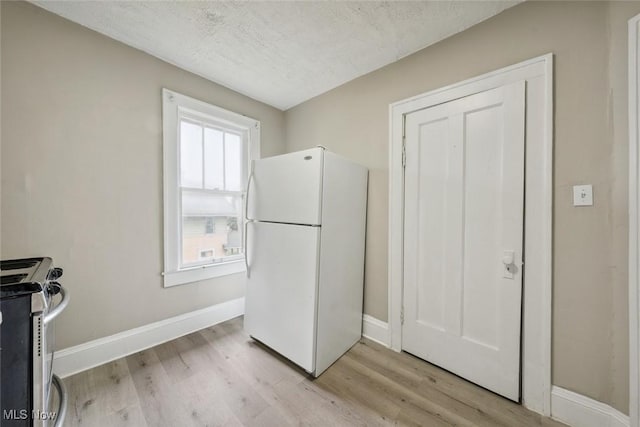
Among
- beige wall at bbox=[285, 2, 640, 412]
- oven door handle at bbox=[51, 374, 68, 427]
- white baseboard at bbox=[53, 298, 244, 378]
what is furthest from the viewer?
white baseboard at bbox=[53, 298, 244, 378]

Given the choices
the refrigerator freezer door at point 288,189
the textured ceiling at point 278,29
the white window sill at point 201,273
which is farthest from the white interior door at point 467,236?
the white window sill at point 201,273

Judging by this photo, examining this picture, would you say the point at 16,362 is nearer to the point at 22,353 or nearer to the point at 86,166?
the point at 22,353

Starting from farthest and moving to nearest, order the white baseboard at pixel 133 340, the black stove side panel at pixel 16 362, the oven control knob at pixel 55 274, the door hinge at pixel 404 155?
the door hinge at pixel 404 155, the white baseboard at pixel 133 340, the oven control knob at pixel 55 274, the black stove side panel at pixel 16 362

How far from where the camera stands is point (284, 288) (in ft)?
6.02

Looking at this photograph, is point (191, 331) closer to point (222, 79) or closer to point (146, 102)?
point (146, 102)

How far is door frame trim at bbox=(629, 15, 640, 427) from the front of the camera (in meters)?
1.09

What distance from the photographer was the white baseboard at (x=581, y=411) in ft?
3.99

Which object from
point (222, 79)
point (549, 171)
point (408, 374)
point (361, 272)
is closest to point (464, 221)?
point (549, 171)

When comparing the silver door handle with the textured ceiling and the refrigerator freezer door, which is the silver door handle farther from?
the textured ceiling

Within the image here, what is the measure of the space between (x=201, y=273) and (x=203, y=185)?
34.7 inches

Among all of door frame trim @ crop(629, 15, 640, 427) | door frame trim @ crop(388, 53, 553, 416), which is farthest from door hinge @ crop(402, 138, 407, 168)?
door frame trim @ crop(629, 15, 640, 427)

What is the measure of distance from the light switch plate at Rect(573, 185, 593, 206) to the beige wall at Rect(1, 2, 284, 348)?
294 cm

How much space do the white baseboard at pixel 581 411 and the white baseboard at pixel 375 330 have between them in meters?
1.06

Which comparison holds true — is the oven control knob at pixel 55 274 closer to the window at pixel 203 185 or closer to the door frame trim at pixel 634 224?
the window at pixel 203 185
